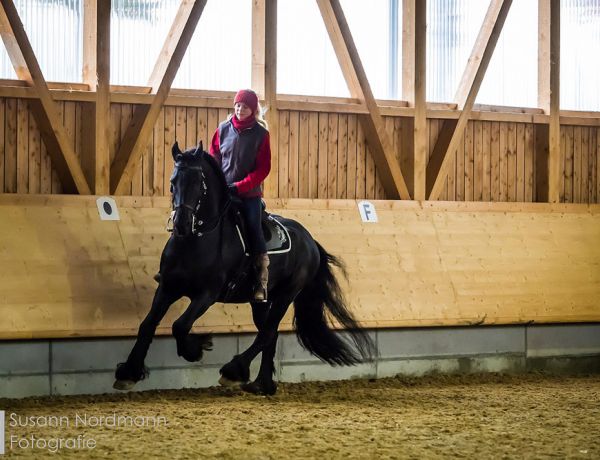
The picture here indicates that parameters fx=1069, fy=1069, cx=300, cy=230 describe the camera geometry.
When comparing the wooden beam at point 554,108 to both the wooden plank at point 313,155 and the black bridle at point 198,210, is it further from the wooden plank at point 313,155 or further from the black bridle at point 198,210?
the black bridle at point 198,210

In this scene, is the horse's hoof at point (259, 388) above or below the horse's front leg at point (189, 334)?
below

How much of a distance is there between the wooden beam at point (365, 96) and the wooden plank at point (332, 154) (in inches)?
12.3

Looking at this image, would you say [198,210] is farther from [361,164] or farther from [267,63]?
[361,164]

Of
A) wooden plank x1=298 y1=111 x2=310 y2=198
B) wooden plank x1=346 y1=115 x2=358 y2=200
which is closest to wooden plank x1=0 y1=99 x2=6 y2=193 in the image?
wooden plank x1=298 y1=111 x2=310 y2=198

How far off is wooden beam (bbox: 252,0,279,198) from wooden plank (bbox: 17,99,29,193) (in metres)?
2.19

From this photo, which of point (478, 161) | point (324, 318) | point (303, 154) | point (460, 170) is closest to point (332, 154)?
point (303, 154)

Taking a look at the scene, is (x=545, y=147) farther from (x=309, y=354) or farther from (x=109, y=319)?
(x=109, y=319)

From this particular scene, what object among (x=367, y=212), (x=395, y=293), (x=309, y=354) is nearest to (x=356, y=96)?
(x=367, y=212)

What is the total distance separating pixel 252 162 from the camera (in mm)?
8227

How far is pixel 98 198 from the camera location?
9.14 meters

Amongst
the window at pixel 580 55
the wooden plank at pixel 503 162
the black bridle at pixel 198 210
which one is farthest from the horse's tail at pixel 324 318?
the window at pixel 580 55

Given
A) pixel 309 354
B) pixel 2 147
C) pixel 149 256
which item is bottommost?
pixel 309 354

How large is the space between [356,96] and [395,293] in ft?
6.80

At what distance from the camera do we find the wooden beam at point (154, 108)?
9539mm
